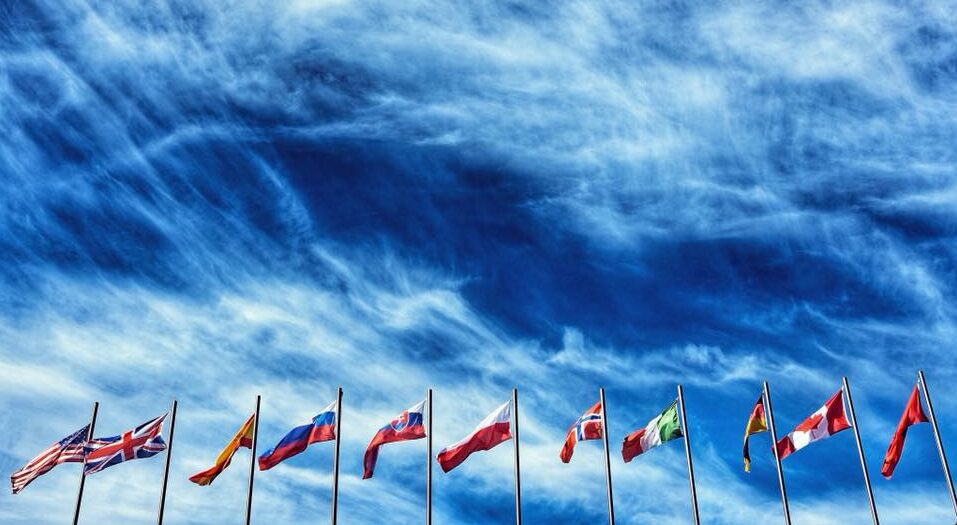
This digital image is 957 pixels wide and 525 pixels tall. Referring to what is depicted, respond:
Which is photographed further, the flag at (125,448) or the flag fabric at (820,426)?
the flag at (125,448)

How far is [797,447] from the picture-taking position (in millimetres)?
42469

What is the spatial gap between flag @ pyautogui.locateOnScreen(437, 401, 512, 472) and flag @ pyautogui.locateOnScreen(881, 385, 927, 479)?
16.8 m

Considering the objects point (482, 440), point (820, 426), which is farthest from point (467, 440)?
point (820, 426)

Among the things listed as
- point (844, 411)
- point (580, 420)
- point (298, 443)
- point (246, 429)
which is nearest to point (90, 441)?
point (246, 429)

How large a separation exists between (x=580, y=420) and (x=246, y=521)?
16.2 metres

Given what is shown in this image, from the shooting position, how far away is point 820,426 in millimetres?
41875

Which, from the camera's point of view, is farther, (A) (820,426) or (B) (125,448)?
(B) (125,448)

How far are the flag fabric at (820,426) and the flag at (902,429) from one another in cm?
207

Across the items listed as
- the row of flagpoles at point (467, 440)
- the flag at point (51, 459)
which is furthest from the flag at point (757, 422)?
the flag at point (51, 459)

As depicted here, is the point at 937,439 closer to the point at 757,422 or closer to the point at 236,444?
the point at 757,422

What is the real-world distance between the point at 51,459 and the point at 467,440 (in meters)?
21.4

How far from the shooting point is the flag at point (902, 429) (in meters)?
41.2

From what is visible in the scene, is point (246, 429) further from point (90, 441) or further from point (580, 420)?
point (580, 420)

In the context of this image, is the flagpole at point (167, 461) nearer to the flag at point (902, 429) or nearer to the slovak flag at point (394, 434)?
the slovak flag at point (394, 434)
